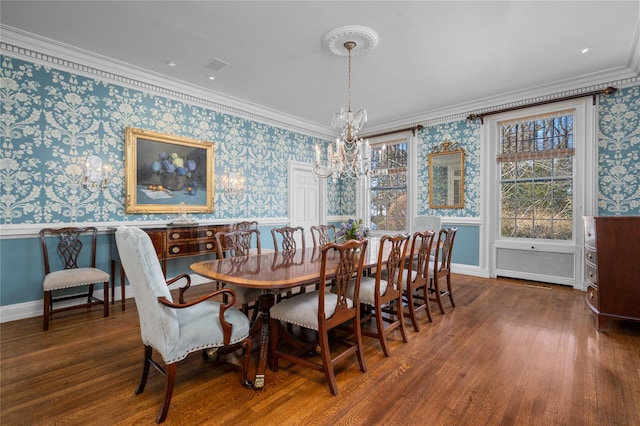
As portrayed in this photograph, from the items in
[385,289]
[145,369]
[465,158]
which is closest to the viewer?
[145,369]

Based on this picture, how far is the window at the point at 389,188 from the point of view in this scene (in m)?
6.31

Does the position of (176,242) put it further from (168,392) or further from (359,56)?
(359,56)

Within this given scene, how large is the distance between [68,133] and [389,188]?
5340 millimetres

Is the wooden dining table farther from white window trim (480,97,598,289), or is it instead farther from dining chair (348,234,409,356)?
white window trim (480,97,598,289)

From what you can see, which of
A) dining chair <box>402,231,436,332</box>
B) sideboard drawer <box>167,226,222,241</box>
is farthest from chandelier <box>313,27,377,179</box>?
sideboard drawer <box>167,226,222,241</box>

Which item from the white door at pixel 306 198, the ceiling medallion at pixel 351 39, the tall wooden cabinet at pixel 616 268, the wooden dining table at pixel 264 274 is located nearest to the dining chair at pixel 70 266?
the wooden dining table at pixel 264 274

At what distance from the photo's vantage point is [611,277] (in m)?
2.90

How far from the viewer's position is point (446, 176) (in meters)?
5.58

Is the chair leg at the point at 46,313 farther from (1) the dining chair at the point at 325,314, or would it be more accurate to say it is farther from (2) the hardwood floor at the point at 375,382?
(1) the dining chair at the point at 325,314

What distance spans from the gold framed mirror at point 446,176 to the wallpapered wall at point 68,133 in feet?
12.5

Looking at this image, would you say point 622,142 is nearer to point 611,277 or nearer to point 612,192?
point 612,192

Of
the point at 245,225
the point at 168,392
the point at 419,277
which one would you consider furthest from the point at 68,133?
the point at 419,277

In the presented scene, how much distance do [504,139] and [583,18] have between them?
2.37 metres

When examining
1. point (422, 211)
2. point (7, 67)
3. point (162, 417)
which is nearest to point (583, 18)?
point (422, 211)
